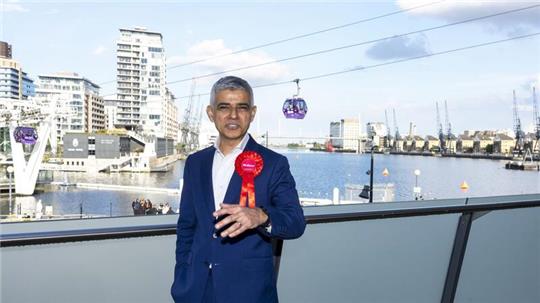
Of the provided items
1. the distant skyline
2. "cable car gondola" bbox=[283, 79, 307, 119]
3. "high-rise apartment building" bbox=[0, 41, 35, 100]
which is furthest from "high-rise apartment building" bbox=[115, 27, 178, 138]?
"cable car gondola" bbox=[283, 79, 307, 119]

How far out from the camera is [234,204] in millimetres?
1050

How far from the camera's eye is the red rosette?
1055 millimetres

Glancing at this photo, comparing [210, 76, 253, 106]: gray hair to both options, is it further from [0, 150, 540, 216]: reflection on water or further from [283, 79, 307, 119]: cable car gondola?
[0, 150, 540, 216]: reflection on water

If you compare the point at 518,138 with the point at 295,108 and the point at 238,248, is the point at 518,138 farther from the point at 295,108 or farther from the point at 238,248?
the point at 238,248

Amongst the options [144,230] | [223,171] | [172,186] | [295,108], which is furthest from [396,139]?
[223,171]

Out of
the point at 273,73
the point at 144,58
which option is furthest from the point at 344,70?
the point at 144,58

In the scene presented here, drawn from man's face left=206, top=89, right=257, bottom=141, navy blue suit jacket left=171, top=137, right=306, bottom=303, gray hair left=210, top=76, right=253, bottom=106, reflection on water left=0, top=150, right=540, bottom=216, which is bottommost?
reflection on water left=0, top=150, right=540, bottom=216

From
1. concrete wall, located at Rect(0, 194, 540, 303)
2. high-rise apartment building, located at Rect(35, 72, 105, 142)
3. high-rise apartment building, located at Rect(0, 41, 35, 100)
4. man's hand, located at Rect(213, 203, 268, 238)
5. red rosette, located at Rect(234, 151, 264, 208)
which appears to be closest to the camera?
man's hand, located at Rect(213, 203, 268, 238)

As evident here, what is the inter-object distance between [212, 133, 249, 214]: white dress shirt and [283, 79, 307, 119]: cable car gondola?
376 inches

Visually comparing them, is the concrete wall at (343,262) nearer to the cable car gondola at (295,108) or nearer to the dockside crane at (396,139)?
the cable car gondola at (295,108)

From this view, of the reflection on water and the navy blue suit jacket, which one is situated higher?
the navy blue suit jacket

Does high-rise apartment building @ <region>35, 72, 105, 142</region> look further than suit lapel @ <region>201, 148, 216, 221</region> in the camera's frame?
Yes

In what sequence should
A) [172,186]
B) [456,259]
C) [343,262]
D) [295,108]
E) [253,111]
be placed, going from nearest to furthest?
[253,111]
[343,262]
[456,259]
[295,108]
[172,186]

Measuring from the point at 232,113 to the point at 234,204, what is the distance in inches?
9.0
